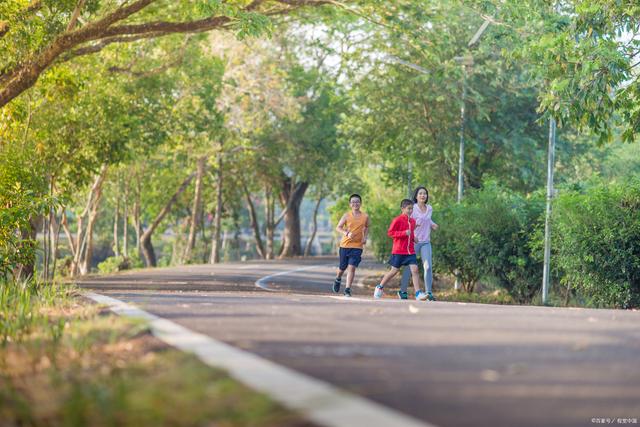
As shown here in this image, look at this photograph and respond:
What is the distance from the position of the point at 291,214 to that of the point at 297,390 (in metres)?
56.9

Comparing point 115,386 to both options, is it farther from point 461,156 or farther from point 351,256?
point 461,156

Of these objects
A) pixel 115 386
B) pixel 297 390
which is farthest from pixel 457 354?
pixel 115 386

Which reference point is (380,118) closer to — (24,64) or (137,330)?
(24,64)

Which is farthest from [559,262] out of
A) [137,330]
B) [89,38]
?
[137,330]

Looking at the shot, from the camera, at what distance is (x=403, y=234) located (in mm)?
18031

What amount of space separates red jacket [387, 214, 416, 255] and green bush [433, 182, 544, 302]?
6914 mm

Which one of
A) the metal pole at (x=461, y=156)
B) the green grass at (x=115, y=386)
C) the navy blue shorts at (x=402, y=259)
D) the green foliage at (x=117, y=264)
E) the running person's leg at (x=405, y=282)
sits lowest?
the green foliage at (x=117, y=264)

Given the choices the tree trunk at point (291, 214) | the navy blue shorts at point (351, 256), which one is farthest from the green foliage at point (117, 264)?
the navy blue shorts at point (351, 256)

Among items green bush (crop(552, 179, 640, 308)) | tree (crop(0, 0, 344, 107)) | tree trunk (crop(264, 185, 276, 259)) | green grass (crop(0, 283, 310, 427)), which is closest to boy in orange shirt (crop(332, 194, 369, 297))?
tree (crop(0, 0, 344, 107))

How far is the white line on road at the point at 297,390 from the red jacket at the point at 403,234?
987 cm

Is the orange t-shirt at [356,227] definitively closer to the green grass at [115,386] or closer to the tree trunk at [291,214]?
the green grass at [115,386]

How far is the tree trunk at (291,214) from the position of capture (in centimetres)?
6166

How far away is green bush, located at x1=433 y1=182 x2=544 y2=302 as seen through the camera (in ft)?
82.9

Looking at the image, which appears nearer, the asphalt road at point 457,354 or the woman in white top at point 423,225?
the asphalt road at point 457,354
